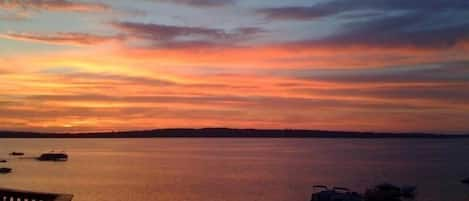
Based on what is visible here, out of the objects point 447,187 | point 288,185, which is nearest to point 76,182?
point 288,185

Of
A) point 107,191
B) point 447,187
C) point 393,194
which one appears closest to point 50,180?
point 107,191

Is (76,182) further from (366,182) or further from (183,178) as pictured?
(366,182)

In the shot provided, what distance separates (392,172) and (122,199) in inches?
1975

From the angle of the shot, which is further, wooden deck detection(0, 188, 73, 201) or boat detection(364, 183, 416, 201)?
boat detection(364, 183, 416, 201)

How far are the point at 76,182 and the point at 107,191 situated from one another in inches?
510

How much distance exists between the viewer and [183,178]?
83.6 meters

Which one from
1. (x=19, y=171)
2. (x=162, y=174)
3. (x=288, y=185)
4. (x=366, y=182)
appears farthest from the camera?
(x=19, y=171)

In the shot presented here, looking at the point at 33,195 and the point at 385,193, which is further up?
the point at 33,195

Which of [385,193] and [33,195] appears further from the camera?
[385,193]

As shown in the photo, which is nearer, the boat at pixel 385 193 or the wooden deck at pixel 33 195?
the wooden deck at pixel 33 195

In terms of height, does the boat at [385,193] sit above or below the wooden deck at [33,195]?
below

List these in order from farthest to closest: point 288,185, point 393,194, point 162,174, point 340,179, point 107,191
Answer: point 162,174 → point 340,179 → point 288,185 → point 107,191 → point 393,194

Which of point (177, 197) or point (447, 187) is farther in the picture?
point (447, 187)

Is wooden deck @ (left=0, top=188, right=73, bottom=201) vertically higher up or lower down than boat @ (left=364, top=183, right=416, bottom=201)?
higher up
